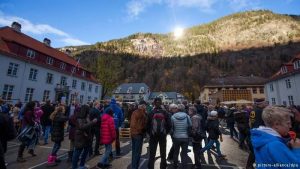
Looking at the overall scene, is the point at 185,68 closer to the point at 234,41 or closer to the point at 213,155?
the point at 234,41

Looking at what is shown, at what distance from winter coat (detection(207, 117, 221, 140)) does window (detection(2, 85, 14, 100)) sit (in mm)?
26015

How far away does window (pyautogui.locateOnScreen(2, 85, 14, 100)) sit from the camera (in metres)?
23.0

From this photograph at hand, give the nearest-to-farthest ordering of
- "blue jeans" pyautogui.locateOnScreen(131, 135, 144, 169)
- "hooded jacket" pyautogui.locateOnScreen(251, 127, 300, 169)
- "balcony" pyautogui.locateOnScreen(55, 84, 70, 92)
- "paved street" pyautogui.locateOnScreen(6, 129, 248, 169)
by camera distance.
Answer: "hooded jacket" pyautogui.locateOnScreen(251, 127, 300, 169) → "blue jeans" pyautogui.locateOnScreen(131, 135, 144, 169) → "paved street" pyautogui.locateOnScreen(6, 129, 248, 169) → "balcony" pyautogui.locateOnScreen(55, 84, 70, 92)

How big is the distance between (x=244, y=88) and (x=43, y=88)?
2221 inches

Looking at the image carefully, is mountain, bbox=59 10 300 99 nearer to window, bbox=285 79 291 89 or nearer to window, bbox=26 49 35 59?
window, bbox=285 79 291 89

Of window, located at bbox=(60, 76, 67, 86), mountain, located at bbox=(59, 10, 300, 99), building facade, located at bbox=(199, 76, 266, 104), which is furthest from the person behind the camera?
mountain, located at bbox=(59, 10, 300, 99)

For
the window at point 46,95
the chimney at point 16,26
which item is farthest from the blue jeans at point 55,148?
the chimney at point 16,26

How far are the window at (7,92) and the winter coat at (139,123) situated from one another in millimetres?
24699

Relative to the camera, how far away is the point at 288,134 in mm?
1923

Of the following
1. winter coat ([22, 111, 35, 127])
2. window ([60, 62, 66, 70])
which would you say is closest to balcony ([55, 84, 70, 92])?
window ([60, 62, 66, 70])

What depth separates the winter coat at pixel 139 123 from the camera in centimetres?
585

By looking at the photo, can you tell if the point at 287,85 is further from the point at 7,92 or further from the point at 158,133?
the point at 7,92

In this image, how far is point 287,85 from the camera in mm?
29859

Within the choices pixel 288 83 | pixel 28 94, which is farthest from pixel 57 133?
pixel 288 83
